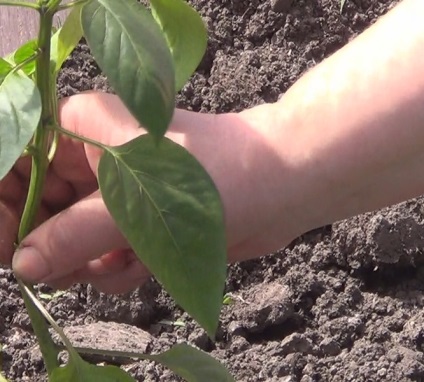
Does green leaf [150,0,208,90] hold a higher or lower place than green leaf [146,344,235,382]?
higher

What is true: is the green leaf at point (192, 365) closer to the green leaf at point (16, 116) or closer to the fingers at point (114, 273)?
the fingers at point (114, 273)

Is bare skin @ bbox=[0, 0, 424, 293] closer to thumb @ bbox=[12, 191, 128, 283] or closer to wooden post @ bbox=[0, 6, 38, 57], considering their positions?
thumb @ bbox=[12, 191, 128, 283]

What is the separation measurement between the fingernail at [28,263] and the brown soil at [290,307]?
43cm

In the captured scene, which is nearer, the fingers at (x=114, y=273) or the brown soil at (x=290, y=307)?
the fingers at (x=114, y=273)

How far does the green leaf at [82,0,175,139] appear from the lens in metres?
0.62

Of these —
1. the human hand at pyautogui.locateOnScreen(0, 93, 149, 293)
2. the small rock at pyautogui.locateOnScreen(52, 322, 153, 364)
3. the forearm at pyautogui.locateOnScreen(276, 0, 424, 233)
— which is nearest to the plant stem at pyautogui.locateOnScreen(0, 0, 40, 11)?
the human hand at pyautogui.locateOnScreen(0, 93, 149, 293)

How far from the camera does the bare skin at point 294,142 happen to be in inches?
37.5

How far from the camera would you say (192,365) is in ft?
3.10

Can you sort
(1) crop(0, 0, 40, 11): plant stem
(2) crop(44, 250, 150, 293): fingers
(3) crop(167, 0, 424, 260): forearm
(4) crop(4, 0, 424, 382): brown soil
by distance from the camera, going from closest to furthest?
(1) crop(0, 0, 40, 11): plant stem → (3) crop(167, 0, 424, 260): forearm → (2) crop(44, 250, 150, 293): fingers → (4) crop(4, 0, 424, 382): brown soil

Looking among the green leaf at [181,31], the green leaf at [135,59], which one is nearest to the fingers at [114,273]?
the green leaf at [181,31]

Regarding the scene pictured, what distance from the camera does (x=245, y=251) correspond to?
44.0 inches

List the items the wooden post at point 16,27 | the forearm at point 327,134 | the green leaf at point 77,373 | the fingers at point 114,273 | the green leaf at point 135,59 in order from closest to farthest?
the green leaf at point 135,59
the green leaf at point 77,373
the forearm at point 327,134
the fingers at point 114,273
the wooden post at point 16,27

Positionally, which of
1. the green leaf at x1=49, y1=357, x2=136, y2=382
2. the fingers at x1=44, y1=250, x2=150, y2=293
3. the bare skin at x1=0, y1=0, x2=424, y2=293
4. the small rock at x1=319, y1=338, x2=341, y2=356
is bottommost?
the small rock at x1=319, y1=338, x2=341, y2=356

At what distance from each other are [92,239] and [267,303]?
0.52 m
